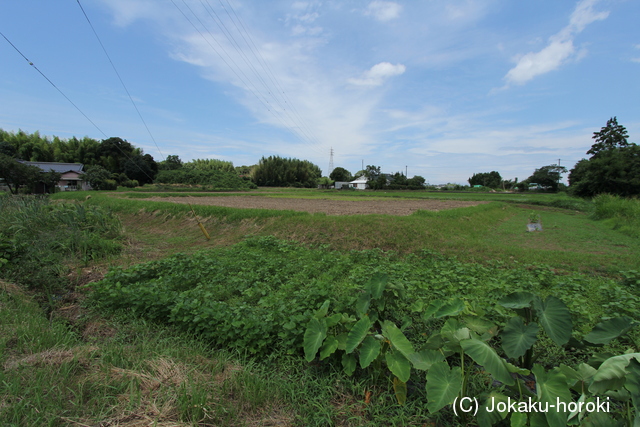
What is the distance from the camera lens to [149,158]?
58312 millimetres

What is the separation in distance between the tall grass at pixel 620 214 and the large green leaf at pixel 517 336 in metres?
13.5

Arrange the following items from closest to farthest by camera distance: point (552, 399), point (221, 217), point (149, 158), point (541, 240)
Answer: point (552, 399) → point (541, 240) → point (221, 217) → point (149, 158)

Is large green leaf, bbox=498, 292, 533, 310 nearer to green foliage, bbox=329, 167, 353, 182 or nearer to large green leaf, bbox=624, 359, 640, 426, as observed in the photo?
large green leaf, bbox=624, 359, 640, 426

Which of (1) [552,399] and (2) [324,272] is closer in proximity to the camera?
(1) [552,399]

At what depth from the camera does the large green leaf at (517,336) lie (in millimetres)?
1926

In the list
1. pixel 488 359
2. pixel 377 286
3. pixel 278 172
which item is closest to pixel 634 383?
pixel 488 359

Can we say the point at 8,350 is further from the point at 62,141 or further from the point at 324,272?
the point at 62,141

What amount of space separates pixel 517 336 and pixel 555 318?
0.34 m

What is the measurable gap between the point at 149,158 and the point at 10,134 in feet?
71.4

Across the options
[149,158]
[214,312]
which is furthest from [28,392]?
[149,158]

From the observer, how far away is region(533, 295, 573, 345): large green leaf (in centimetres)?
197

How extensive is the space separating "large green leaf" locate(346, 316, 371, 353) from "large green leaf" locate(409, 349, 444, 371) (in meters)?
0.41

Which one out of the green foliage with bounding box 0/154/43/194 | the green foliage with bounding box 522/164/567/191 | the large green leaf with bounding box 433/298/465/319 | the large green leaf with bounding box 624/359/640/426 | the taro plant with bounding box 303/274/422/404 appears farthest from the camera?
the green foliage with bounding box 522/164/567/191

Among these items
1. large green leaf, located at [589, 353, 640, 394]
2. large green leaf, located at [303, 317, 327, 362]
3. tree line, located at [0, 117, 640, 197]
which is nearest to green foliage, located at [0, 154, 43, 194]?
tree line, located at [0, 117, 640, 197]
